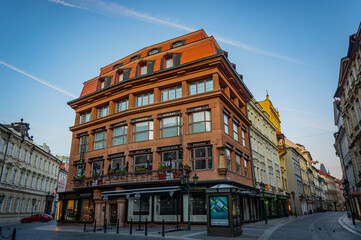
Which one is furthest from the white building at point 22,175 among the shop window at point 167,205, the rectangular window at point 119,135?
the shop window at point 167,205

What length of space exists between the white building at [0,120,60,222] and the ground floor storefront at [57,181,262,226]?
11.9 metres

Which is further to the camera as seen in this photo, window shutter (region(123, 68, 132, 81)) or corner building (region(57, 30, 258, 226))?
window shutter (region(123, 68, 132, 81))

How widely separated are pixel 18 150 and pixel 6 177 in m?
5.13

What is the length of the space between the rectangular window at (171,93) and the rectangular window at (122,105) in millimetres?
5204

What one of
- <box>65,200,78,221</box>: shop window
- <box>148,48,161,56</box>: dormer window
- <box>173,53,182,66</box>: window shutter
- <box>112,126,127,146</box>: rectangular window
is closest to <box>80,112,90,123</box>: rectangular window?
<box>112,126,127,146</box>: rectangular window

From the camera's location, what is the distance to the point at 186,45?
2836 centimetres

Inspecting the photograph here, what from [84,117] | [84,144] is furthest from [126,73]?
[84,144]

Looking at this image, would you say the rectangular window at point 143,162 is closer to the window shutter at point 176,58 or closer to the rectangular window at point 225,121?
the rectangular window at point 225,121

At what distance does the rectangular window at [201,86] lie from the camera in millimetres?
25886

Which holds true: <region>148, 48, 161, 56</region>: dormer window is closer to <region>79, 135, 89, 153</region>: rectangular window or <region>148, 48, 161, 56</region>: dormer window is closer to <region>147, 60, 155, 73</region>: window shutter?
<region>147, 60, 155, 73</region>: window shutter

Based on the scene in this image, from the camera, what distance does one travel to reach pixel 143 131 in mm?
27375

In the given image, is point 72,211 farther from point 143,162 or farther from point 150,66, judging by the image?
point 150,66

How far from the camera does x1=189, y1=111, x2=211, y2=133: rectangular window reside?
24.5 m

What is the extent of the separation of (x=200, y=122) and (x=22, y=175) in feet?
118
